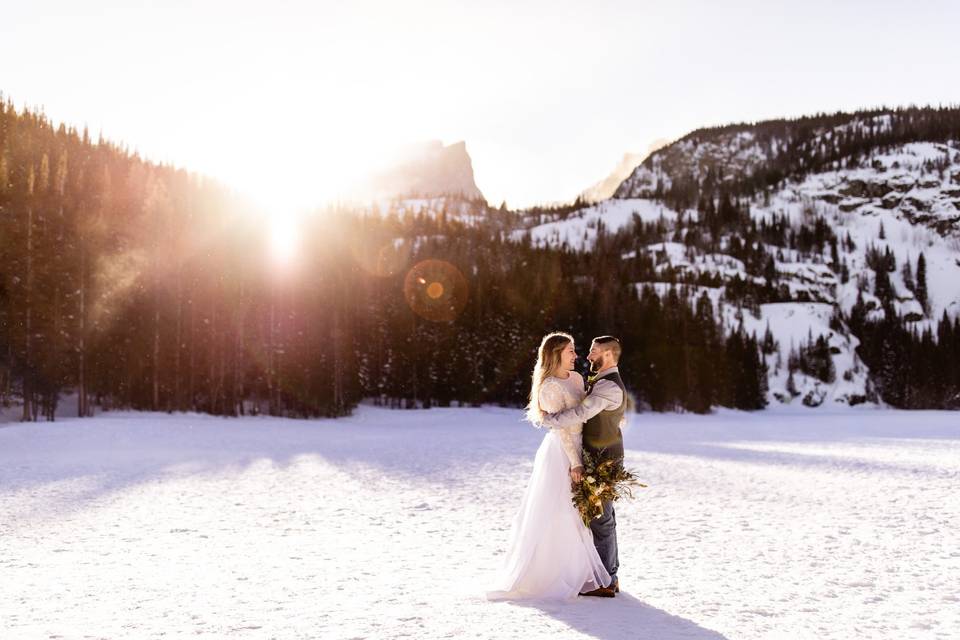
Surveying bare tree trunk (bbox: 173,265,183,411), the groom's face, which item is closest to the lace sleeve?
the groom's face

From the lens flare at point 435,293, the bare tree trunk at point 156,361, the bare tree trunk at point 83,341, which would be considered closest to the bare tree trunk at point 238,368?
the bare tree trunk at point 156,361

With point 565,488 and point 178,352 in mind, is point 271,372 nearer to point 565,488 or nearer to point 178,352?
point 178,352

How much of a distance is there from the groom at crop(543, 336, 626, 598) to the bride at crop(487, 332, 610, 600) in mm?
133

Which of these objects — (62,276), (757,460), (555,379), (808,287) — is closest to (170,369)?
(62,276)

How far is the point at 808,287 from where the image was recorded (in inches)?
7067

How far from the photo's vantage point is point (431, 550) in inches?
409

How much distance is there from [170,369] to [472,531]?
4403cm

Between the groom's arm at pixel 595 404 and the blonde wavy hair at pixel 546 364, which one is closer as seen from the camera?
the groom's arm at pixel 595 404

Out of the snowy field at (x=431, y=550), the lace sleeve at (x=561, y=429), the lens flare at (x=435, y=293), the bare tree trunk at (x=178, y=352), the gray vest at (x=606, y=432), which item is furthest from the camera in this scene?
the lens flare at (x=435, y=293)

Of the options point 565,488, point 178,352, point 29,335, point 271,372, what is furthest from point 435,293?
point 565,488

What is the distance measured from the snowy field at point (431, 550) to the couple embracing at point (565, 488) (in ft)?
1.45

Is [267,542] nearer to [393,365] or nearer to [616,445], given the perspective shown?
[616,445]

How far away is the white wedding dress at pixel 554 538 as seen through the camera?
299 inches

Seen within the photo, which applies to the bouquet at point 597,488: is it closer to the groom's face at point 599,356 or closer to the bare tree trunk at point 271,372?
the groom's face at point 599,356
